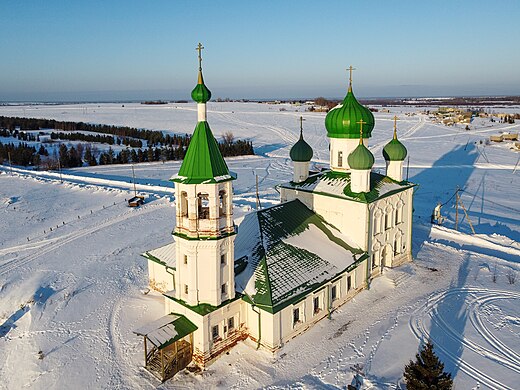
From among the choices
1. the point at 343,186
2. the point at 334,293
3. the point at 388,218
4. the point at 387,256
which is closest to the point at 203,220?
the point at 334,293

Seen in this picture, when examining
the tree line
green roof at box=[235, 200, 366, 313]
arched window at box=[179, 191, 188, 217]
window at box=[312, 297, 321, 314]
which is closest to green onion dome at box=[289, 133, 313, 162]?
green roof at box=[235, 200, 366, 313]

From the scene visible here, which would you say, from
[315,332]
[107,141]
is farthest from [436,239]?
[107,141]

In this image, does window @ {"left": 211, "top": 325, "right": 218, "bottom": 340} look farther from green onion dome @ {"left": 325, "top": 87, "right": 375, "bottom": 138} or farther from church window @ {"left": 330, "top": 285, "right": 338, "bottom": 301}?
green onion dome @ {"left": 325, "top": 87, "right": 375, "bottom": 138}

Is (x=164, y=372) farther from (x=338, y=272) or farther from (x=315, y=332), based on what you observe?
(x=338, y=272)

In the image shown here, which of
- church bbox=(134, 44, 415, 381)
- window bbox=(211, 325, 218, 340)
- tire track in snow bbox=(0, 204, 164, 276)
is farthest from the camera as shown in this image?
tire track in snow bbox=(0, 204, 164, 276)

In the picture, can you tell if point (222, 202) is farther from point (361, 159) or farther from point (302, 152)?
point (302, 152)
